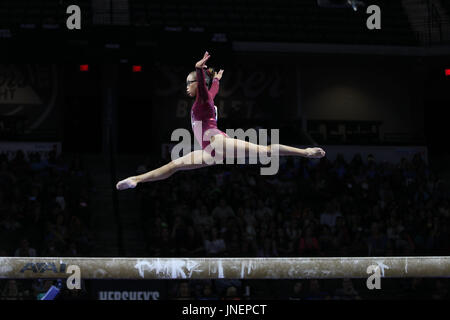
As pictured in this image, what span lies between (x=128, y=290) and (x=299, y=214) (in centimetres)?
407

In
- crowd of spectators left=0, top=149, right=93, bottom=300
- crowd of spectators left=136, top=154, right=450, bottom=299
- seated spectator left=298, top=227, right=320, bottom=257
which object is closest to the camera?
crowd of spectators left=0, top=149, right=93, bottom=300

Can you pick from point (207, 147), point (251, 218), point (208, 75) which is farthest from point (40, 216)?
A: point (208, 75)

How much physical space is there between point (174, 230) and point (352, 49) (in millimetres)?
8263

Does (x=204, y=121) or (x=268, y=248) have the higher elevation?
(x=204, y=121)

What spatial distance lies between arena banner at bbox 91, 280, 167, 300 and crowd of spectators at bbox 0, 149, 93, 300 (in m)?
0.85

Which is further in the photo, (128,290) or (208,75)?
(128,290)

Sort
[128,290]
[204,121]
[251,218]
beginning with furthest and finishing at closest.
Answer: [251,218] < [128,290] < [204,121]

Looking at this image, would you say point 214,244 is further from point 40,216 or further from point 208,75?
point 208,75

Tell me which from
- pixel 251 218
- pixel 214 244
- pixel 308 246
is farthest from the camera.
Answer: pixel 251 218

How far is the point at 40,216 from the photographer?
1155cm

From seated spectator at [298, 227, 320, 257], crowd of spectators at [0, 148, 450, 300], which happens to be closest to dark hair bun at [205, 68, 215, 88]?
crowd of spectators at [0, 148, 450, 300]

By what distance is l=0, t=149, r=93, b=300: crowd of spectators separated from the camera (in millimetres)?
10719

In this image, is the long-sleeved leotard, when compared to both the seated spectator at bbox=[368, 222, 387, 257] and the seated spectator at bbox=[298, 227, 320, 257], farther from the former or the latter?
the seated spectator at bbox=[368, 222, 387, 257]
